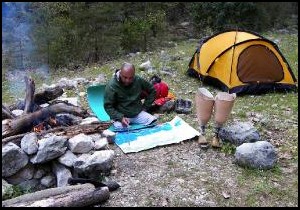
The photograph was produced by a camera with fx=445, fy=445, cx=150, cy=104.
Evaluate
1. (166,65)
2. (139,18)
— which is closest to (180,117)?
(166,65)

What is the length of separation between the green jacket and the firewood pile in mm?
506

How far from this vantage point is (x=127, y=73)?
19.6 ft

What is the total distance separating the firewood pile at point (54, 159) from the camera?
13.8 feet

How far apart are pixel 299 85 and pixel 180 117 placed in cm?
302

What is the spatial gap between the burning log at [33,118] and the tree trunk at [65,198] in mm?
1334

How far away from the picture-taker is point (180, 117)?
6828 millimetres

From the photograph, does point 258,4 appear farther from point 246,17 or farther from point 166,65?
point 166,65

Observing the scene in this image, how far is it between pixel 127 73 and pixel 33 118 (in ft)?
4.47

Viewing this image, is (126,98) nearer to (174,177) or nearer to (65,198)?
(174,177)

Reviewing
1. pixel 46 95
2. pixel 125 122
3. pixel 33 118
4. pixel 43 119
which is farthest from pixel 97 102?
pixel 33 118

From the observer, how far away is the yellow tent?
8156 mm

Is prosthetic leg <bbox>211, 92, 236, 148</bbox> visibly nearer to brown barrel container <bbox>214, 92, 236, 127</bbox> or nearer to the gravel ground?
brown barrel container <bbox>214, 92, 236, 127</bbox>

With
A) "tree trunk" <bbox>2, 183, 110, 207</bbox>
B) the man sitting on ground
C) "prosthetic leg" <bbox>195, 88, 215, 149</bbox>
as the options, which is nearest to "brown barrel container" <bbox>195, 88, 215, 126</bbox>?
"prosthetic leg" <bbox>195, 88, 215, 149</bbox>

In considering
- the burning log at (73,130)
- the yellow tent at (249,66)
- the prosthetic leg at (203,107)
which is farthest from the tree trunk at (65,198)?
the yellow tent at (249,66)
